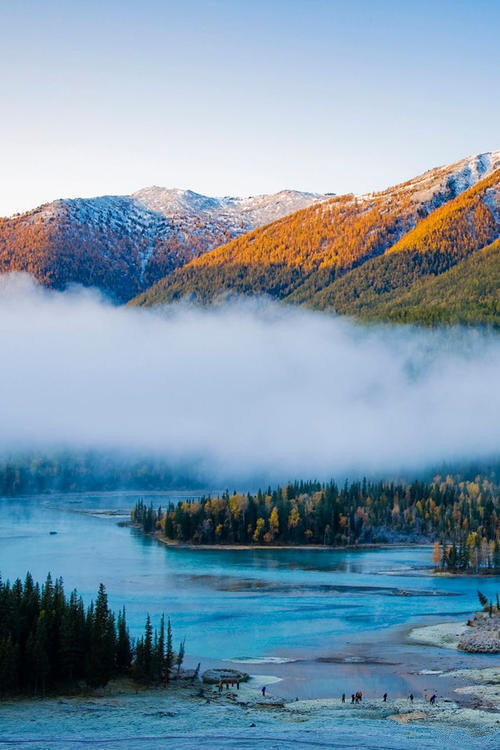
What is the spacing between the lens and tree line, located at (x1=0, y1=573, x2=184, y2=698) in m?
90.9

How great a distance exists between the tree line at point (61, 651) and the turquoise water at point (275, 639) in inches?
174

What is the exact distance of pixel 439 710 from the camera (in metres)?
88.6

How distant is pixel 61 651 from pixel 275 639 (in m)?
36.9

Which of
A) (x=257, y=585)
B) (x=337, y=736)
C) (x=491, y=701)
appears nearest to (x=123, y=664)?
(x=337, y=736)

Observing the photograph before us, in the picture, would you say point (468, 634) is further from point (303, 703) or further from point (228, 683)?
point (228, 683)

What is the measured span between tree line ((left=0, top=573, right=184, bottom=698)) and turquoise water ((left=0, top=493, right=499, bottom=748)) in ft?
14.5

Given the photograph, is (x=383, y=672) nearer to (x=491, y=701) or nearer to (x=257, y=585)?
(x=491, y=701)

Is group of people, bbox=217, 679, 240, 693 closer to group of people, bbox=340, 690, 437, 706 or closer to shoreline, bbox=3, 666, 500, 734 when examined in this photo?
shoreline, bbox=3, 666, 500, 734

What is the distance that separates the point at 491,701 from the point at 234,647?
36.1m

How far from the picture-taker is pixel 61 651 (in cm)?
9338

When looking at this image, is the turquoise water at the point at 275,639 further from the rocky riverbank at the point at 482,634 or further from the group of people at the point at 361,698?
the rocky riverbank at the point at 482,634

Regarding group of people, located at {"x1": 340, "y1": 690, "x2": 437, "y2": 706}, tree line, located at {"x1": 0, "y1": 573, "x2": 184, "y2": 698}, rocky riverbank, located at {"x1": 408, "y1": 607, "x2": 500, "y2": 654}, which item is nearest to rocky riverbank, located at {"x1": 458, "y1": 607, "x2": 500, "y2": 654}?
rocky riverbank, located at {"x1": 408, "y1": 607, "x2": 500, "y2": 654}

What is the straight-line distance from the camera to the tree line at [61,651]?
298 ft

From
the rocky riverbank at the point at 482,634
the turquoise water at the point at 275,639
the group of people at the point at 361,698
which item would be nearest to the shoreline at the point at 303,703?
the group of people at the point at 361,698
